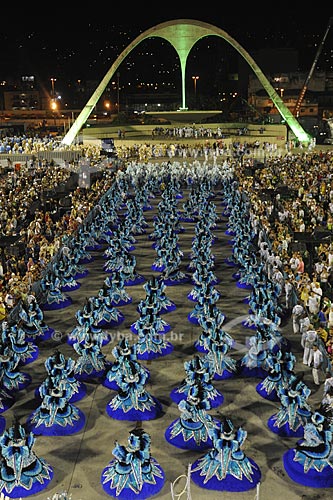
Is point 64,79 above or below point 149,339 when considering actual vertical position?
above

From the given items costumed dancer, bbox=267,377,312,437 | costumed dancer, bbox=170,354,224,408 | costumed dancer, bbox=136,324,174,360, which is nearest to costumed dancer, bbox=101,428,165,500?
costumed dancer, bbox=170,354,224,408

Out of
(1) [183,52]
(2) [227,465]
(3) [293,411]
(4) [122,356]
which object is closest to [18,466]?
(4) [122,356]

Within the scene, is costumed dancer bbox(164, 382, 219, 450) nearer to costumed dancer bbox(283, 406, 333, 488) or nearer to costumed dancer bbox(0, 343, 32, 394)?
costumed dancer bbox(283, 406, 333, 488)

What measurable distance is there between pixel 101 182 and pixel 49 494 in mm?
27319

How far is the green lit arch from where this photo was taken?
55875mm

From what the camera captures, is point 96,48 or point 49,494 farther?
point 96,48

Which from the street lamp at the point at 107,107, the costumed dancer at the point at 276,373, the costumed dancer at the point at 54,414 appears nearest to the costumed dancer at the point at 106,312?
the costumed dancer at the point at 54,414

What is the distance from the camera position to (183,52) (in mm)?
Answer: 65250

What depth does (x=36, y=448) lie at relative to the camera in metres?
9.97

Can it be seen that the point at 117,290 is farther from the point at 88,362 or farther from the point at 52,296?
the point at 88,362

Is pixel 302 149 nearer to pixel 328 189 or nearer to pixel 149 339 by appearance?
pixel 328 189

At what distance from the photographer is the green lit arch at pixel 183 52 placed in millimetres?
55875

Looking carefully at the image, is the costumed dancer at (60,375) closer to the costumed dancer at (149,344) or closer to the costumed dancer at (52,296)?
the costumed dancer at (149,344)

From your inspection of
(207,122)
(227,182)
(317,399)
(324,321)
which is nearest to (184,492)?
(317,399)
